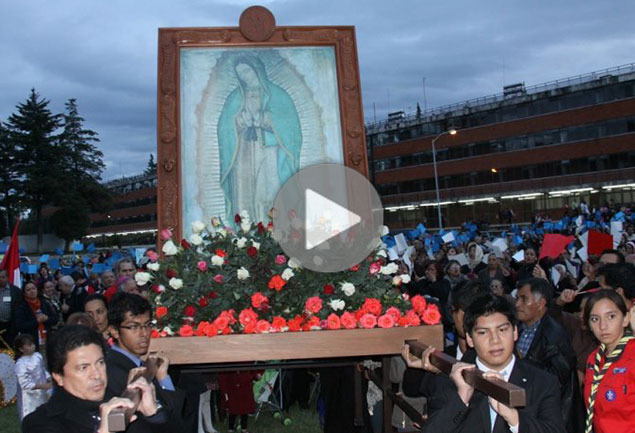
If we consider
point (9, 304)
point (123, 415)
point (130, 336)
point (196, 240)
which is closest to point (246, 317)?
point (130, 336)

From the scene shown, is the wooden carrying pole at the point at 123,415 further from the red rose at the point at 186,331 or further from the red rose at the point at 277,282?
the red rose at the point at 277,282

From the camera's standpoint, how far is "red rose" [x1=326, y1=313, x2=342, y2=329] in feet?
15.5

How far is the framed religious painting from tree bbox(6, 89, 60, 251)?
193 feet

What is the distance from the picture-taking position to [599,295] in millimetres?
4832

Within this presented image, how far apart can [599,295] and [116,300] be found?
10.3 ft

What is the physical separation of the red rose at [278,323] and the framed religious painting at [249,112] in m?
2.10

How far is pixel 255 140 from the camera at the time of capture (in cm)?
705

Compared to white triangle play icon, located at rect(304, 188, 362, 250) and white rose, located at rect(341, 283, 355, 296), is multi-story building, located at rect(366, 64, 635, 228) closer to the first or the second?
white triangle play icon, located at rect(304, 188, 362, 250)

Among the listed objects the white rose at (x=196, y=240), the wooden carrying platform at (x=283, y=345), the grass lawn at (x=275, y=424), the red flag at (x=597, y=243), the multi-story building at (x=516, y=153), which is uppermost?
the multi-story building at (x=516, y=153)

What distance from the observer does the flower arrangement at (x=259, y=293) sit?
4.78 m

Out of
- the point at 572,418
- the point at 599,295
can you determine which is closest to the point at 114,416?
the point at 599,295

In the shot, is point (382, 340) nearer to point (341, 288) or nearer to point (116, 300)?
point (341, 288)

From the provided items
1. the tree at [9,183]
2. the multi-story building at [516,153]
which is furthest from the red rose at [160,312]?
the tree at [9,183]

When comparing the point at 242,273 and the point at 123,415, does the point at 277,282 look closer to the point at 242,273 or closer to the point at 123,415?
the point at 242,273
